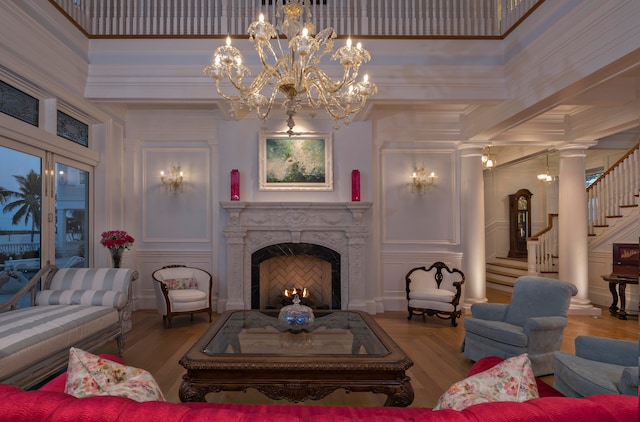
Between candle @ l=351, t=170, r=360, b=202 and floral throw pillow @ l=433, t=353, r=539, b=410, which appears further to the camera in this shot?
candle @ l=351, t=170, r=360, b=202

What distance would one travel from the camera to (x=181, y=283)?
18.3ft

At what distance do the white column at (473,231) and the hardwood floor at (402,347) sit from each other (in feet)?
3.09

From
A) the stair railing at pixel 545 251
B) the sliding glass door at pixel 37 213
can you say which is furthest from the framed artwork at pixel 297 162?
the stair railing at pixel 545 251

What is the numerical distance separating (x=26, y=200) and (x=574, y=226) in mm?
7355

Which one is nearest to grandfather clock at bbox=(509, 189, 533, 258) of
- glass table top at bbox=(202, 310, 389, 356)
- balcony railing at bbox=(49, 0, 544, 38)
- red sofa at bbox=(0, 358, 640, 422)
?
balcony railing at bbox=(49, 0, 544, 38)

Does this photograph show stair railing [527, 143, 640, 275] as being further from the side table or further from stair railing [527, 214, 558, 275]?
the side table

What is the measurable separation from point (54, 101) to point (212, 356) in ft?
11.7

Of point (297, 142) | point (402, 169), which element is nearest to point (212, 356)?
point (297, 142)

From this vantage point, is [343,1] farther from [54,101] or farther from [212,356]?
[212,356]

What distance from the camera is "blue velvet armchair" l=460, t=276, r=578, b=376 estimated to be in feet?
11.0

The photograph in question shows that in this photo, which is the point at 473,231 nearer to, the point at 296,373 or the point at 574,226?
the point at 574,226

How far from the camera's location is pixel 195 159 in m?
6.21

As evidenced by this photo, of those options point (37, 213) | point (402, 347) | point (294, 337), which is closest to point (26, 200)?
point (37, 213)

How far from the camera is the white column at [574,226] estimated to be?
6066 millimetres
